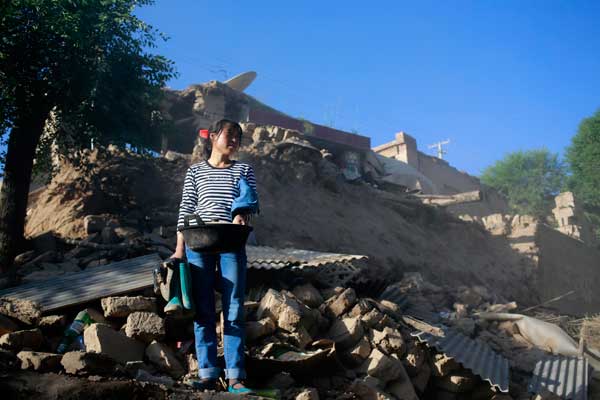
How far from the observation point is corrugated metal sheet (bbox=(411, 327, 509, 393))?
13.9ft

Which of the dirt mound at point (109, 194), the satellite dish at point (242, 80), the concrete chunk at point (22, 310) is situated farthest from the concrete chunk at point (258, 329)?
the satellite dish at point (242, 80)

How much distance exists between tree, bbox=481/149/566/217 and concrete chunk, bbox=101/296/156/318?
29.0 meters

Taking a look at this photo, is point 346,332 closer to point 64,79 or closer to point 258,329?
point 258,329

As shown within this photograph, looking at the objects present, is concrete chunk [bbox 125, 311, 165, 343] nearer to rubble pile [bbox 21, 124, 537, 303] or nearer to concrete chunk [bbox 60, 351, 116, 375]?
concrete chunk [bbox 60, 351, 116, 375]

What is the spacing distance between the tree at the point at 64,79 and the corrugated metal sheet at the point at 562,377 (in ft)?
23.7

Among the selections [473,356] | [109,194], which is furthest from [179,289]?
[109,194]

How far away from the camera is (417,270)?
1160 centimetres

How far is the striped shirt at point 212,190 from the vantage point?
2.92 meters

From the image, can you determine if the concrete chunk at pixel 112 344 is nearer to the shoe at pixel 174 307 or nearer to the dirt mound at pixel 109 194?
the shoe at pixel 174 307

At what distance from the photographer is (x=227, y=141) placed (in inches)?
122

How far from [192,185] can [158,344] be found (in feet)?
3.92

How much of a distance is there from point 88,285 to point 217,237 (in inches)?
81.3

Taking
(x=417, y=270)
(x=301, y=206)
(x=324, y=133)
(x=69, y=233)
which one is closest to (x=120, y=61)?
(x=69, y=233)

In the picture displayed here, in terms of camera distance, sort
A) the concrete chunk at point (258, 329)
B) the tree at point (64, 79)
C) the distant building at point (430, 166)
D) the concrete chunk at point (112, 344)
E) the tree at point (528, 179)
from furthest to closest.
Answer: the tree at point (528, 179) < the distant building at point (430, 166) < the tree at point (64, 79) < the concrete chunk at point (258, 329) < the concrete chunk at point (112, 344)
